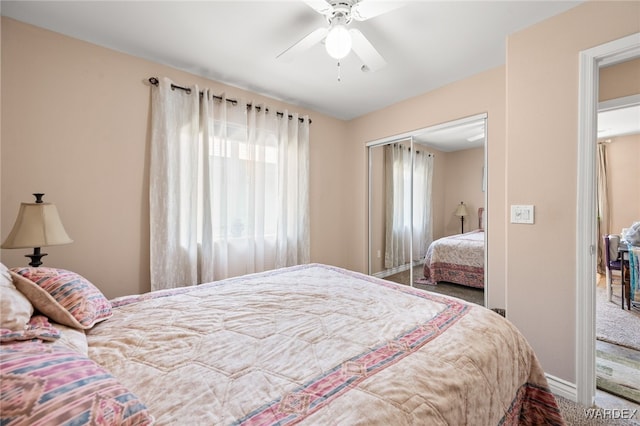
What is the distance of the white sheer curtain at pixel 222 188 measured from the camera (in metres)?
2.46

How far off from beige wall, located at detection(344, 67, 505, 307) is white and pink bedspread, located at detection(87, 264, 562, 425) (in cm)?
139

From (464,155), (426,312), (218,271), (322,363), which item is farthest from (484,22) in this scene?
(218,271)

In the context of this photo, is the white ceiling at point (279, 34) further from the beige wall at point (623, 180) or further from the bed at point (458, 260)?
the beige wall at point (623, 180)

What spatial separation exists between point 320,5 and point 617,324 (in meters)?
3.89

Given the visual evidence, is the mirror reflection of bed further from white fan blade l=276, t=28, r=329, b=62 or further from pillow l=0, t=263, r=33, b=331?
pillow l=0, t=263, r=33, b=331

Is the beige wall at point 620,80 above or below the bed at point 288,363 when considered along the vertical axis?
above

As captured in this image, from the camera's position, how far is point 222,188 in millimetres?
2809

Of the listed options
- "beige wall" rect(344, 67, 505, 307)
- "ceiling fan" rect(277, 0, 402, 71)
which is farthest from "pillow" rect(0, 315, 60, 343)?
"beige wall" rect(344, 67, 505, 307)

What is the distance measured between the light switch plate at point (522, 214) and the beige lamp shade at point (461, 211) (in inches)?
35.3

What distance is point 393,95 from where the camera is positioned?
3.20m

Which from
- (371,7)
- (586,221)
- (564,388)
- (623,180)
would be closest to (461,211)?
(586,221)

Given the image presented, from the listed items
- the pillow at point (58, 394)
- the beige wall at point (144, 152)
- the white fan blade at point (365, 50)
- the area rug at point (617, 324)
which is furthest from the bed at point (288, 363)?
the area rug at point (617, 324)

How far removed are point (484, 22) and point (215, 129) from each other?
2.48 m

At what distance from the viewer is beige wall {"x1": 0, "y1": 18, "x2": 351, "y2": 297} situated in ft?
6.23
